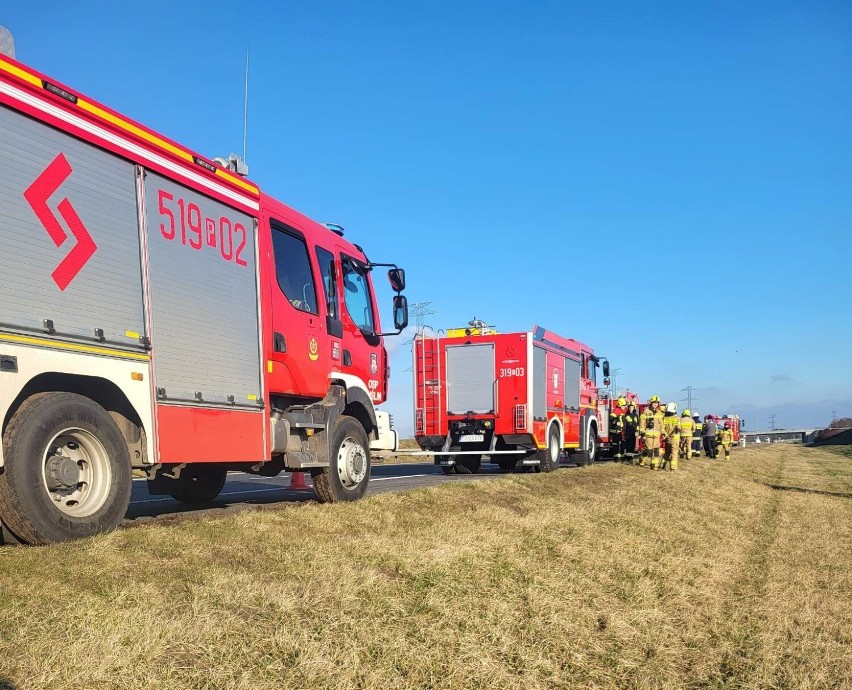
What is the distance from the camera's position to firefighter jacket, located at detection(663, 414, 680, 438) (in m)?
19.0

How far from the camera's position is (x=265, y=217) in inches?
300

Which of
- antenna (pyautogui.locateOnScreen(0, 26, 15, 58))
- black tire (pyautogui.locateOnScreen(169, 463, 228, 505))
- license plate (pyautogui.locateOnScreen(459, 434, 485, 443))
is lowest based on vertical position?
license plate (pyautogui.locateOnScreen(459, 434, 485, 443))

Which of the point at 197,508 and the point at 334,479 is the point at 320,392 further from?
the point at 197,508

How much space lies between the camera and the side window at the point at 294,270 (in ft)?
25.6

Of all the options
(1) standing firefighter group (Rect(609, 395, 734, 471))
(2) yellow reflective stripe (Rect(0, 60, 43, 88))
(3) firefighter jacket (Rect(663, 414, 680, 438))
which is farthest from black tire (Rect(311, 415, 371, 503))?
(3) firefighter jacket (Rect(663, 414, 680, 438))

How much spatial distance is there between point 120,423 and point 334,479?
10.0ft

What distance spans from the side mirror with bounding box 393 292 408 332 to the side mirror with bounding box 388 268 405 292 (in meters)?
0.30

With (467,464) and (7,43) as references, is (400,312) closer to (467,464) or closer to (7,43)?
(7,43)

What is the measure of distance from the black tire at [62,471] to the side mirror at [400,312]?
179 inches

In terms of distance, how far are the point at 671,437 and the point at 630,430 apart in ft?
14.6

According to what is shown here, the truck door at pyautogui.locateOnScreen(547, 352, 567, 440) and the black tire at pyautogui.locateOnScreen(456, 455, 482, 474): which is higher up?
the truck door at pyautogui.locateOnScreen(547, 352, 567, 440)

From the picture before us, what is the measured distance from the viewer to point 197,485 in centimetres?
858

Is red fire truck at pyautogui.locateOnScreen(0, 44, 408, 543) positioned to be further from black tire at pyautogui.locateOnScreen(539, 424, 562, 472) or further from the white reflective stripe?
black tire at pyautogui.locateOnScreen(539, 424, 562, 472)

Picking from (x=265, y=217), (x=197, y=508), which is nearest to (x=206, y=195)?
(x=265, y=217)
